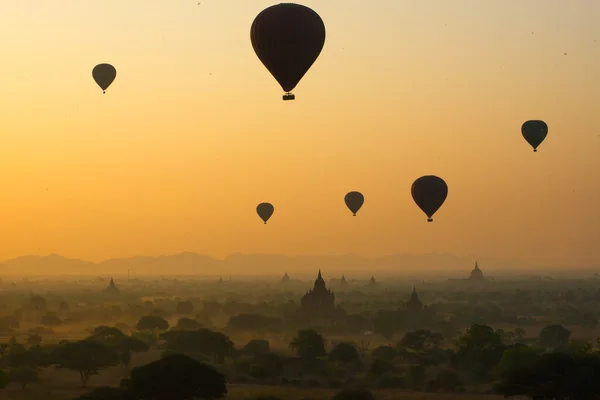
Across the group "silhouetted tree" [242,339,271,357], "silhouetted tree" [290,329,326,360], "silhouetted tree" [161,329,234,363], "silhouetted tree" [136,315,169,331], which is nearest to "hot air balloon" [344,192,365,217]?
"silhouetted tree" [290,329,326,360]

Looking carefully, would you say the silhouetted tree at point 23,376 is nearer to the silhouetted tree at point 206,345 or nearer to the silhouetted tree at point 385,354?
the silhouetted tree at point 206,345

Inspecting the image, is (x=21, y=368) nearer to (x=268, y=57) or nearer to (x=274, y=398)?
(x=274, y=398)

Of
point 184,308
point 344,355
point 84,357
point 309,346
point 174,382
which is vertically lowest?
point 174,382

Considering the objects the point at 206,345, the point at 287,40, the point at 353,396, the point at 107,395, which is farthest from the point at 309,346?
the point at 287,40

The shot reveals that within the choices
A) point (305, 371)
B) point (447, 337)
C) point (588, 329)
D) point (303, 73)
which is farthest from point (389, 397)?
point (588, 329)

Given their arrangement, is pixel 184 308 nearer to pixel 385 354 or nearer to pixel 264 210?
pixel 264 210

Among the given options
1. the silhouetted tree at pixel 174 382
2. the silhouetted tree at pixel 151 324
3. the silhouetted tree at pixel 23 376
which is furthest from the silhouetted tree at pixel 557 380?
the silhouetted tree at pixel 151 324

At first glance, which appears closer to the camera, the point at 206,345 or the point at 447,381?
the point at 447,381
